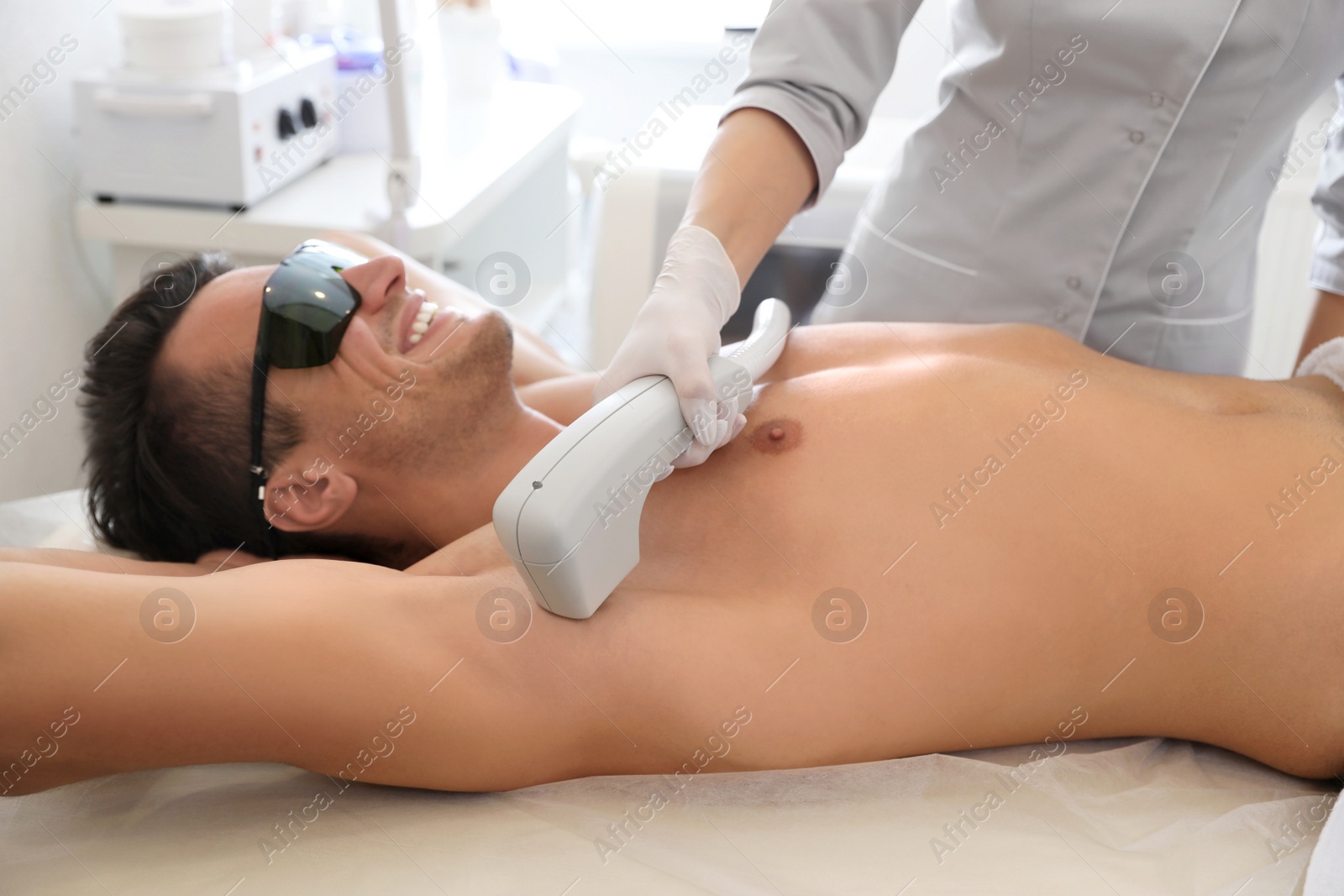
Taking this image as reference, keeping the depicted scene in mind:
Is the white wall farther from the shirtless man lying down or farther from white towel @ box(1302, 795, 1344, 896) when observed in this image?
white towel @ box(1302, 795, 1344, 896)

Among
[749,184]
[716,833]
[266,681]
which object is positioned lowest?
[716,833]

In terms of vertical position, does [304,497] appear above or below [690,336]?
below

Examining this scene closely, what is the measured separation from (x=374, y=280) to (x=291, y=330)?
120mm

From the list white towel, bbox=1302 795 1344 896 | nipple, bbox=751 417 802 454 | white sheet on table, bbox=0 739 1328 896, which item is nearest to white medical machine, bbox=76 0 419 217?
nipple, bbox=751 417 802 454

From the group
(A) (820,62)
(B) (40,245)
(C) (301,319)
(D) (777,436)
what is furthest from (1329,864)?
(B) (40,245)

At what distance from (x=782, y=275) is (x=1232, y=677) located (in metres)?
1.30

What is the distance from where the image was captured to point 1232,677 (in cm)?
98

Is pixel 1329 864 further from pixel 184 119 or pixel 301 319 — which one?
pixel 184 119

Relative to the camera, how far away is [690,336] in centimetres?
100

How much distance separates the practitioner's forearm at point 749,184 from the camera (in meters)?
1.17

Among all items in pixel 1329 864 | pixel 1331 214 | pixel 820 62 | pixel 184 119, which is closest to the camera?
pixel 1329 864

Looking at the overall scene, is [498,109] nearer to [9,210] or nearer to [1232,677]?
[9,210]

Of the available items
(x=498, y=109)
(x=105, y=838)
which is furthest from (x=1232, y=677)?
(x=498, y=109)

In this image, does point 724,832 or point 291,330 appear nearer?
point 724,832
